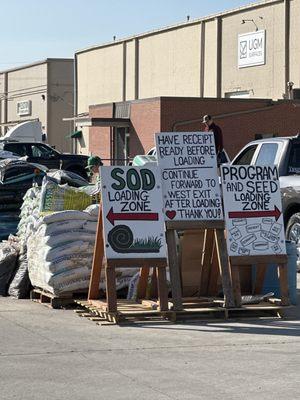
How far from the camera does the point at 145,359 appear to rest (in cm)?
873

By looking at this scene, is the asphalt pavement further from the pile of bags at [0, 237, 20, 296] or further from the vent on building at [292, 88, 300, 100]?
the vent on building at [292, 88, 300, 100]

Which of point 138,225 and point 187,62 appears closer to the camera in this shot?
point 138,225

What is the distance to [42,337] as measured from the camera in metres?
9.76

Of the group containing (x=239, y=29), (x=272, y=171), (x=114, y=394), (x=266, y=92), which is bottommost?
(x=114, y=394)

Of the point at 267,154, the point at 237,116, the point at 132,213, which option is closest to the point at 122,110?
the point at 237,116

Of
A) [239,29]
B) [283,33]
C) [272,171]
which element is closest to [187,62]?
[239,29]

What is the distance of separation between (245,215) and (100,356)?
3.34 meters

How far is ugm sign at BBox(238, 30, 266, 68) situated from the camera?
4867cm

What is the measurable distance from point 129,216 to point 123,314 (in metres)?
1.18

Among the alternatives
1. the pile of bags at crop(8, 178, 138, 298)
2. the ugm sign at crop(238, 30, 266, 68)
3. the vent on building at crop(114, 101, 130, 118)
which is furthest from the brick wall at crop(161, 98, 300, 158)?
the pile of bags at crop(8, 178, 138, 298)

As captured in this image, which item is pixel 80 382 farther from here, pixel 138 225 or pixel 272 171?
pixel 272 171

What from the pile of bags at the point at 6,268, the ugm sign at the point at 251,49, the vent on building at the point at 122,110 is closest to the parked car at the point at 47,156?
the vent on building at the point at 122,110

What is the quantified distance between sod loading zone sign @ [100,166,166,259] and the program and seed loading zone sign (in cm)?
25

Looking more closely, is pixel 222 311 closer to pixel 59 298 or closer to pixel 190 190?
pixel 190 190
